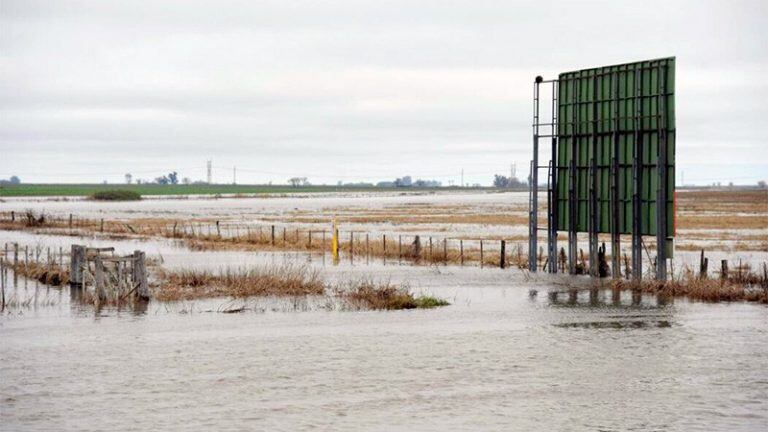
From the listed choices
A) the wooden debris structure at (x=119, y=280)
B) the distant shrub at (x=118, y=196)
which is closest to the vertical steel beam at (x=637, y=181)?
the wooden debris structure at (x=119, y=280)

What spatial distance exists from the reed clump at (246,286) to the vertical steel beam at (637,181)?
402 inches

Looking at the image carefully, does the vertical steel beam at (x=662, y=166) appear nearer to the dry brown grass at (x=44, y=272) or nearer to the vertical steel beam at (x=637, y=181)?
the vertical steel beam at (x=637, y=181)

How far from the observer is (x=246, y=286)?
34375 mm

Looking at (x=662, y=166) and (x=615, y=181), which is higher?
(x=662, y=166)

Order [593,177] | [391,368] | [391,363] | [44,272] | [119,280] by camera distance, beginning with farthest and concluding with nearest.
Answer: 1. [44,272]
2. [593,177]
3. [119,280]
4. [391,363]
5. [391,368]

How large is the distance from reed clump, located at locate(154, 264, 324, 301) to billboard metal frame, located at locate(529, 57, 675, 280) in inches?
381

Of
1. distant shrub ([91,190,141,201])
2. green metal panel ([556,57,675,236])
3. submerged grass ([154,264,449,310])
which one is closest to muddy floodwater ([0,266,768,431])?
submerged grass ([154,264,449,310])

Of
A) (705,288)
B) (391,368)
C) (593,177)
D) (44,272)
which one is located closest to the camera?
(391,368)

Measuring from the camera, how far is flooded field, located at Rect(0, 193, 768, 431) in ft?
58.6

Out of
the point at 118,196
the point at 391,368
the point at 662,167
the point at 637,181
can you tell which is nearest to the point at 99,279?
the point at 391,368

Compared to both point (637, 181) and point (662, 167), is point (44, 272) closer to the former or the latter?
point (637, 181)

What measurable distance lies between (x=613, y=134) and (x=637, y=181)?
2.08 m

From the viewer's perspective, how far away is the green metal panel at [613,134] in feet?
112

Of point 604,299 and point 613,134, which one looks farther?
point 613,134
